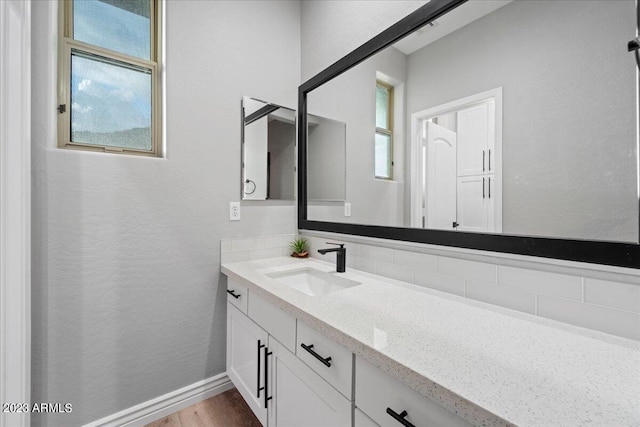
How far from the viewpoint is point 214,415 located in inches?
61.6

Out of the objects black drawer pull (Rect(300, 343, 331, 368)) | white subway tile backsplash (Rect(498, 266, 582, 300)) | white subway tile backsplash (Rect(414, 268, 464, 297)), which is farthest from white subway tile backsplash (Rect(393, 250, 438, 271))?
black drawer pull (Rect(300, 343, 331, 368))

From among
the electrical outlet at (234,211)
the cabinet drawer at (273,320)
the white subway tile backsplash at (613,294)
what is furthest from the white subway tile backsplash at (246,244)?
the white subway tile backsplash at (613,294)

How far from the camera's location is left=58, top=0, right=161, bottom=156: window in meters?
1.32

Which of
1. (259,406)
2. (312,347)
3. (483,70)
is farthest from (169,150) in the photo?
(483,70)

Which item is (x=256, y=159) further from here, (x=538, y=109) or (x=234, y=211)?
(x=538, y=109)

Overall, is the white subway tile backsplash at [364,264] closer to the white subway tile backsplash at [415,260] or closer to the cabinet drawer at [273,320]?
the white subway tile backsplash at [415,260]

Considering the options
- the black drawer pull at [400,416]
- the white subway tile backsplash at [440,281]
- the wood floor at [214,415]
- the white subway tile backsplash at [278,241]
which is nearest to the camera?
the black drawer pull at [400,416]

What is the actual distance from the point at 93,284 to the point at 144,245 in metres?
0.27

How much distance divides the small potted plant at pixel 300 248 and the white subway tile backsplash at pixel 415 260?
0.74 m

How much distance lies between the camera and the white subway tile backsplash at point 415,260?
1229 millimetres

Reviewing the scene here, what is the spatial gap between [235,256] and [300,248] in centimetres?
44

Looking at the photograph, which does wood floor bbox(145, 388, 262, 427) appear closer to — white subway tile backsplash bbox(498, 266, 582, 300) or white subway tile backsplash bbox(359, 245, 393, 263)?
white subway tile backsplash bbox(359, 245, 393, 263)

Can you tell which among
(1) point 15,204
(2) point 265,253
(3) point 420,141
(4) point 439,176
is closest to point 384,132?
(3) point 420,141

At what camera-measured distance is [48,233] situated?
1238 millimetres
